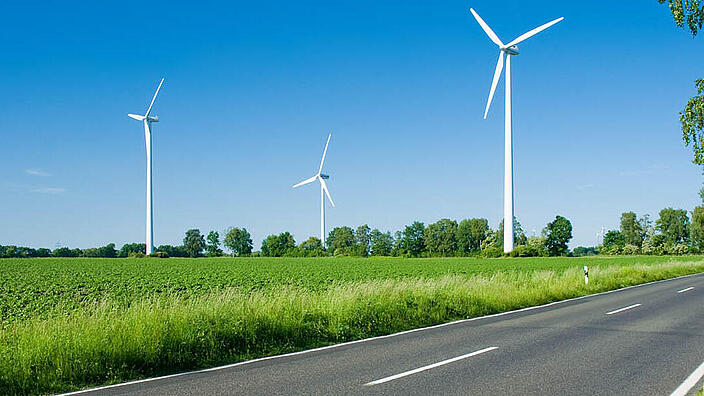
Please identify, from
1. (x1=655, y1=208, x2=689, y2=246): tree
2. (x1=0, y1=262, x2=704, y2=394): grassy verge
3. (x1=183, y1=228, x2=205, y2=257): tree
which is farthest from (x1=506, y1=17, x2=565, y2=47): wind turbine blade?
(x1=183, y1=228, x2=205, y2=257): tree

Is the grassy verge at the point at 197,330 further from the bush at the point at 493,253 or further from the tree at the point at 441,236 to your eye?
the tree at the point at 441,236

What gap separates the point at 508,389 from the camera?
667 centimetres

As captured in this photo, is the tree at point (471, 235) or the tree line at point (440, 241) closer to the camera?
the tree line at point (440, 241)

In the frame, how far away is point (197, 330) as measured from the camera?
9406mm

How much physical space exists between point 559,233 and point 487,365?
124 meters

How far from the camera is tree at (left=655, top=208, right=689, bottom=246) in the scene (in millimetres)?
125375

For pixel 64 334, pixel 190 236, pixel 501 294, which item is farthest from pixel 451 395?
pixel 190 236

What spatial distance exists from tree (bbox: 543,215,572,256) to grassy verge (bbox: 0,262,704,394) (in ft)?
379

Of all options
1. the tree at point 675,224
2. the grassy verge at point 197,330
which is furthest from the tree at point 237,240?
the grassy verge at point 197,330

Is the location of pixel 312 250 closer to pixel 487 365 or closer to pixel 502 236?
pixel 502 236

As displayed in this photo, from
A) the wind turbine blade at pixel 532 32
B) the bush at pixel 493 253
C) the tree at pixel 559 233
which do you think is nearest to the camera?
the wind turbine blade at pixel 532 32

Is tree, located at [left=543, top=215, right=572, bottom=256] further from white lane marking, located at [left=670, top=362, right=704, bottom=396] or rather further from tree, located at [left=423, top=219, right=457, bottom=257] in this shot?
white lane marking, located at [left=670, top=362, right=704, bottom=396]

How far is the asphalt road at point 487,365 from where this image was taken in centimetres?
683

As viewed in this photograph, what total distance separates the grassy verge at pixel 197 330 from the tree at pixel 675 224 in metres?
129
